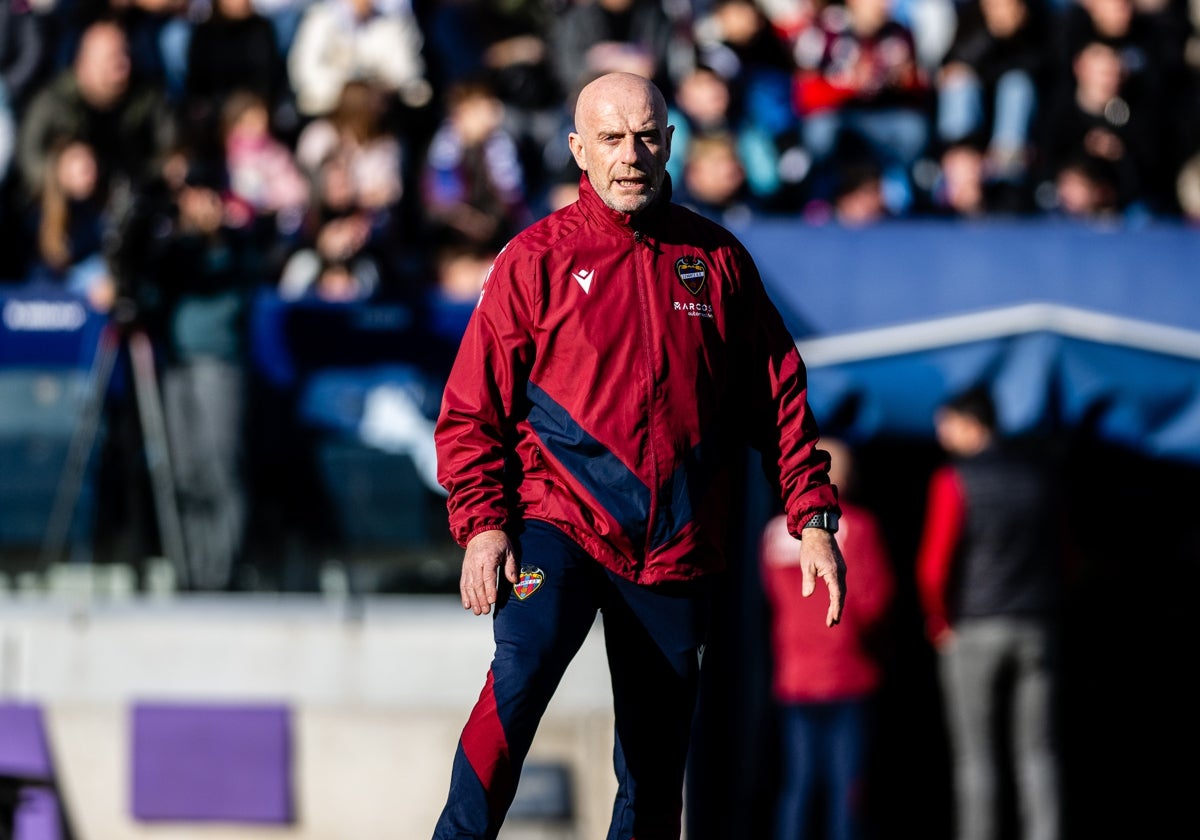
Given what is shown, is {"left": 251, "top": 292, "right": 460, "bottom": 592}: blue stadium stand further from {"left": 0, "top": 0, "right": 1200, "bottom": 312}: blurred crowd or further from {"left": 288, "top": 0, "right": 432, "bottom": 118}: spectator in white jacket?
{"left": 288, "top": 0, "right": 432, "bottom": 118}: spectator in white jacket

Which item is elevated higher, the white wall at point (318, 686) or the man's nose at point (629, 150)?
the man's nose at point (629, 150)

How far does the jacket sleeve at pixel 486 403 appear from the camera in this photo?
13.2ft

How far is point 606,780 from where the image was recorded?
728cm

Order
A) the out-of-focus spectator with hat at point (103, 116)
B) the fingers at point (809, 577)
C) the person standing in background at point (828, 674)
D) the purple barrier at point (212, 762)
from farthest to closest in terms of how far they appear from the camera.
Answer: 1. the out-of-focus spectator with hat at point (103, 116)
2. the purple barrier at point (212, 762)
3. the person standing in background at point (828, 674)
4. the fingers at point (809, 577)

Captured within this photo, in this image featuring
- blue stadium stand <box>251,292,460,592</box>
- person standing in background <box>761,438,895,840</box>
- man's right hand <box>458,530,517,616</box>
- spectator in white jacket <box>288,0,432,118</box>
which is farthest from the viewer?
spectator in white jacket <box>288,0,432,118</box>

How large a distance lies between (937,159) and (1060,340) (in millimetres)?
2534

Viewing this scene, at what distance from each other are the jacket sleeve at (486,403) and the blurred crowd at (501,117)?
3.79m

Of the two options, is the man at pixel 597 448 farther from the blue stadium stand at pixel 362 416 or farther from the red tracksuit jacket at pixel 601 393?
the blue stadium stand at pixel 362 416

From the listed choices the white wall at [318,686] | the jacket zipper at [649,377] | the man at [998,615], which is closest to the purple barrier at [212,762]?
the white wall at [318,686]

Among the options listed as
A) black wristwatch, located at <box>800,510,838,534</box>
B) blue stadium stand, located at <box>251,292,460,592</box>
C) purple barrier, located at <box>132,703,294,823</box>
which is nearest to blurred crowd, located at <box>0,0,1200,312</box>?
blue stadium stand, located at <box>251,292,460,592</box>

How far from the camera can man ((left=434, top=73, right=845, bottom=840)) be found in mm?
4012

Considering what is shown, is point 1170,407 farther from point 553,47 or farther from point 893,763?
point 553,47

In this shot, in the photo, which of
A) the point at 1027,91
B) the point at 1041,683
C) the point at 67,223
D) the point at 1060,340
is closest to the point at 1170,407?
the point at 1060,340

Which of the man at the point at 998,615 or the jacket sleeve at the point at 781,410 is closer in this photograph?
the jacket sleeve at the point at 781,410
